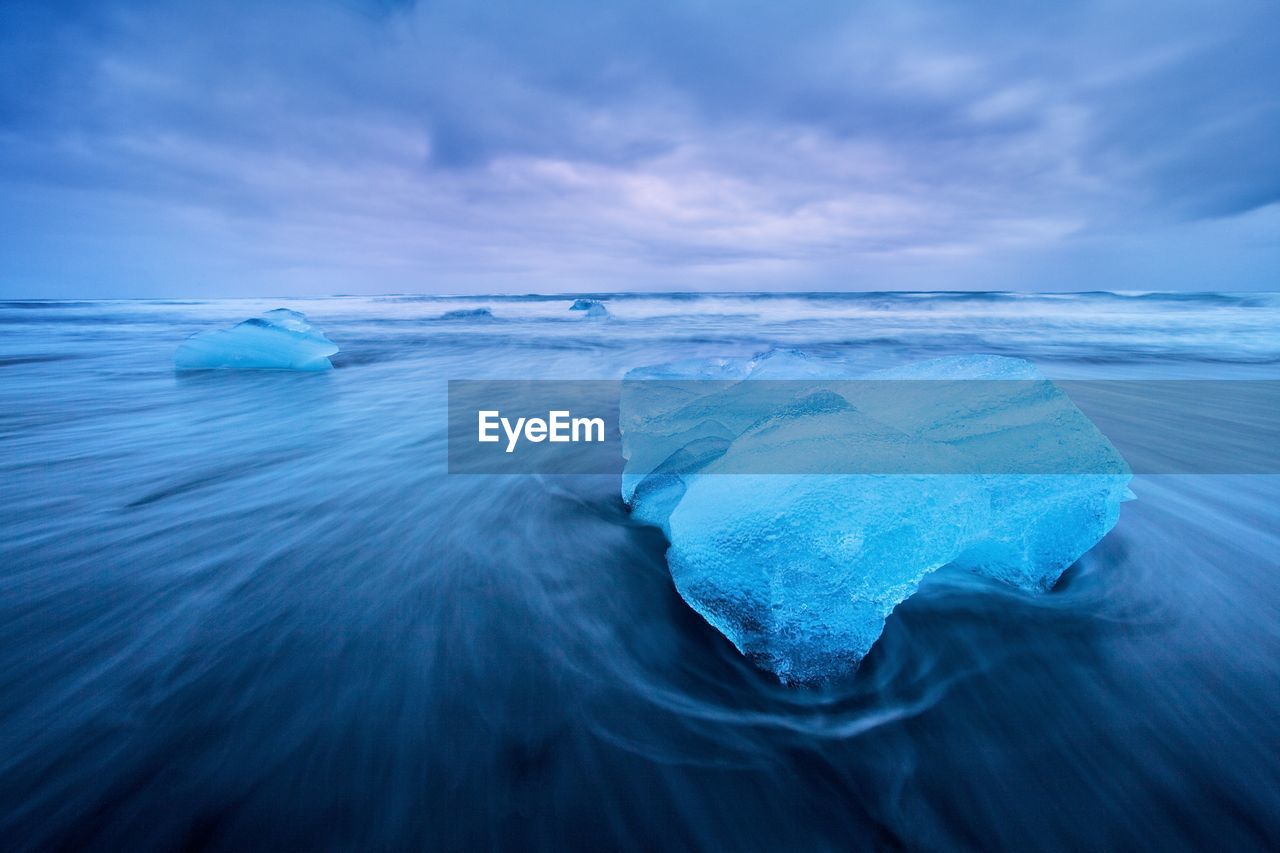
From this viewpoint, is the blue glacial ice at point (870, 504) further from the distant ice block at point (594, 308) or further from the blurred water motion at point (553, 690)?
the distant ice block at point (594, 308)

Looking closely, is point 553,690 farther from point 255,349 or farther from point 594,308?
point 594,308

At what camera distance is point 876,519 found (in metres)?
1.63

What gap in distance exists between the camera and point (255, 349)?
23.3ft

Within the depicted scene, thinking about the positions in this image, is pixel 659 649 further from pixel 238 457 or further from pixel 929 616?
pixel 238 457

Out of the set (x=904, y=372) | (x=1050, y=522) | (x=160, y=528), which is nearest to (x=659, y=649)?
(x=1050, y=522)

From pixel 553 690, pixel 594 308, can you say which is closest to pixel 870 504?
pixel 553 690

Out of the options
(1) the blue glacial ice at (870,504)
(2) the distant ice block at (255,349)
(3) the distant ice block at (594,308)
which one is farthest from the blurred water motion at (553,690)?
(3) the distant ice block at (594,308)

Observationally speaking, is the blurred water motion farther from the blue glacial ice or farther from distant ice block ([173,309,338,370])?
distant ice block ([173,309,338,370])

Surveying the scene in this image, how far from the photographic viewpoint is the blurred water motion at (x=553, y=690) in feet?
3.98

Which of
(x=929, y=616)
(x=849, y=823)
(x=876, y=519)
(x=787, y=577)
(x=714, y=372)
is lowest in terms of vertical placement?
(x=849, y=823)

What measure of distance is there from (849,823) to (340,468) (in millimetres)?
3534

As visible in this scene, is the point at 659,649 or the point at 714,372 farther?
the point at 714,372

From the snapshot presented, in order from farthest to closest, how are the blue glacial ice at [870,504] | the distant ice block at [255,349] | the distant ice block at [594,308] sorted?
the distant ice block at [594,308]
the distant ice block at [255,349]
the blue glacial ice at [870,504]

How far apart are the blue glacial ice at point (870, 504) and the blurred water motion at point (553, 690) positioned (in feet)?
0.56
